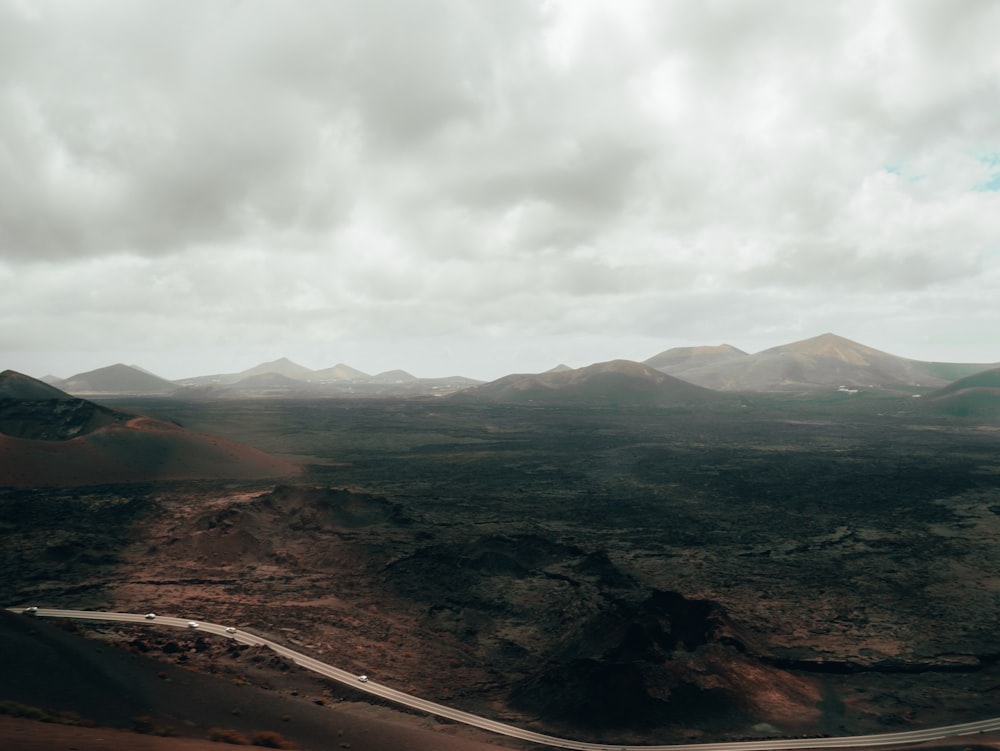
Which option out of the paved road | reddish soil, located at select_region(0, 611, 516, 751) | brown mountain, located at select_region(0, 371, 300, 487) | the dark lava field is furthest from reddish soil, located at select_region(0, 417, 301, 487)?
the paved road

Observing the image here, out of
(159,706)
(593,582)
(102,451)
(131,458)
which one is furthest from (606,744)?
(102,451)

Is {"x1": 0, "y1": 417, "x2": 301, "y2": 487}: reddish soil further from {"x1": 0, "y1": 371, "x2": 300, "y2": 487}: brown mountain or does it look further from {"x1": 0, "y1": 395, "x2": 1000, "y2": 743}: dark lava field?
{"x1": 0, "y1": 395, "x2": 1000, "y2": 743}: dark lava field

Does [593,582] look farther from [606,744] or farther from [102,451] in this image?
[102,451]

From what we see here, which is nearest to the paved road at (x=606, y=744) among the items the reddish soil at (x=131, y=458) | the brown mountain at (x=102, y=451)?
the reddish soil at (x=131, y=458)

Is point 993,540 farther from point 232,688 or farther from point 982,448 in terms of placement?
point 982,448

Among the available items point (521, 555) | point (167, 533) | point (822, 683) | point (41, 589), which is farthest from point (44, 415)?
→ point (822, 683)

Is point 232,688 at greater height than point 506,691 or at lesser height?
greater
